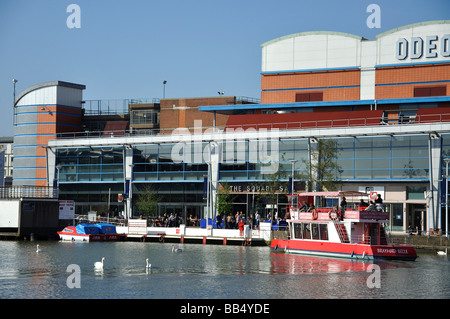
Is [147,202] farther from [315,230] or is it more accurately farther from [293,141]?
[315,230]

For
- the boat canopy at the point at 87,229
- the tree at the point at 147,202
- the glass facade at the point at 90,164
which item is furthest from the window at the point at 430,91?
the boat canopy at the point at 87,229

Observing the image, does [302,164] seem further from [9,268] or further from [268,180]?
[9,268]

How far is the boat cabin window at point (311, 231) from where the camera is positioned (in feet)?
179

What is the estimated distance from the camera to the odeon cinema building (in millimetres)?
70938

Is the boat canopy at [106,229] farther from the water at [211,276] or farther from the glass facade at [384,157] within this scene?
the glass facade at [384,157]

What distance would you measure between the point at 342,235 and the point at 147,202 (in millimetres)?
33647

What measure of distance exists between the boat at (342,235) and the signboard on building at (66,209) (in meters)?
25.1

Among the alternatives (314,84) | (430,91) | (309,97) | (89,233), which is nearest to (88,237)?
(89,233)

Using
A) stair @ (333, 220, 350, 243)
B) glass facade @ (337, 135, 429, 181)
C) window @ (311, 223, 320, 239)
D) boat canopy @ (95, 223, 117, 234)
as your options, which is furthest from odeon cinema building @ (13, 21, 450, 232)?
stair @ (333, 220, 350, 243)

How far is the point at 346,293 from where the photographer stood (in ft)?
120

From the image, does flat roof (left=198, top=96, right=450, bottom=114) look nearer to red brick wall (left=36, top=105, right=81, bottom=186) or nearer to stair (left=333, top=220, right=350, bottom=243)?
red brick wall (left=36, top=105, right=81, bottom=186)

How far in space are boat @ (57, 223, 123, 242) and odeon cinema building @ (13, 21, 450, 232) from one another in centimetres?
1101

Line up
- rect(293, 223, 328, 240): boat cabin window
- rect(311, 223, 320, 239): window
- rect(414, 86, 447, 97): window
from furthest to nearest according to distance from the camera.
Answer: rect(414, 86, 447, 97): window → rect(311, 223, 320, 239): window → rect(293, 223, 328, 240): boat cabin window
